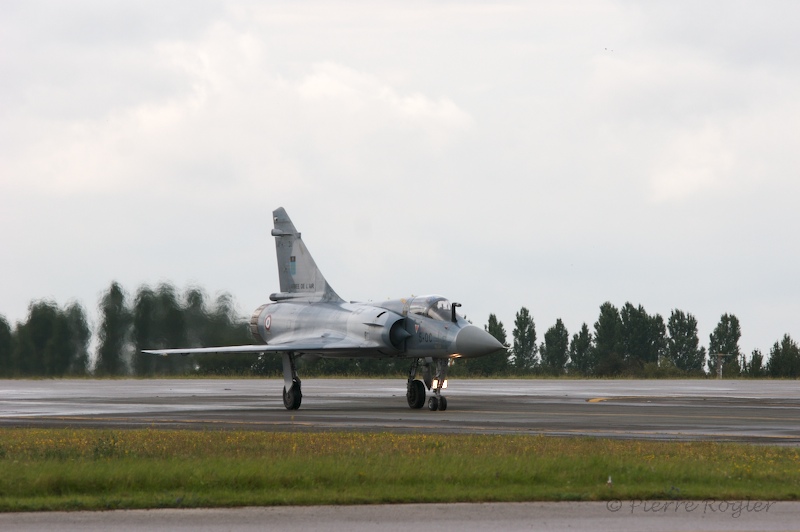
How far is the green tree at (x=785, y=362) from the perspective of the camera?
7075 centimetres

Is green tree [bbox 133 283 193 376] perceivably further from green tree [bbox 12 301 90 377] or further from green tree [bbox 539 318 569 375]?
green tree [bbox 539 318 569 375]

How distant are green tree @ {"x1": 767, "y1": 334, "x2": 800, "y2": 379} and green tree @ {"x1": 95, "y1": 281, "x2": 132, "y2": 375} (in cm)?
3958

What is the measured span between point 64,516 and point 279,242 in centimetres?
2655

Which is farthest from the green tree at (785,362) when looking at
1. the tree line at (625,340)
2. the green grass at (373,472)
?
the green grass at (373,472)

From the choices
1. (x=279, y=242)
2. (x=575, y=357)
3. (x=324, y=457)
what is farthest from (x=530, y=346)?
(x=324, y=457)

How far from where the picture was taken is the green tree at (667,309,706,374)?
10894cm

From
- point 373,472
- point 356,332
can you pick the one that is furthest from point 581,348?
point 373,472

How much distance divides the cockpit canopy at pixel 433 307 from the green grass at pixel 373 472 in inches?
518

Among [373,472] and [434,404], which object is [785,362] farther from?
[373,472]

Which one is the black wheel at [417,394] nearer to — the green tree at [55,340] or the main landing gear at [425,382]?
the main landing gear at [425,382]

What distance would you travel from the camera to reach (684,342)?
10956 cm

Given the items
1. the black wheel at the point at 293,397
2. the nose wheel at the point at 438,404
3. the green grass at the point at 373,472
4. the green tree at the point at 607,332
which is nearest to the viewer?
the green grass at the point at 373,472

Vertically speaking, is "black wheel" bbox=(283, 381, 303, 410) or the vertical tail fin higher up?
the vertical tail fin

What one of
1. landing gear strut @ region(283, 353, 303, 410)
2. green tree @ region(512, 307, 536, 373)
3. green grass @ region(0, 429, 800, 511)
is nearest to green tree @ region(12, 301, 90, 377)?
landing gear strut @ region(283, 353, 303, 410)
